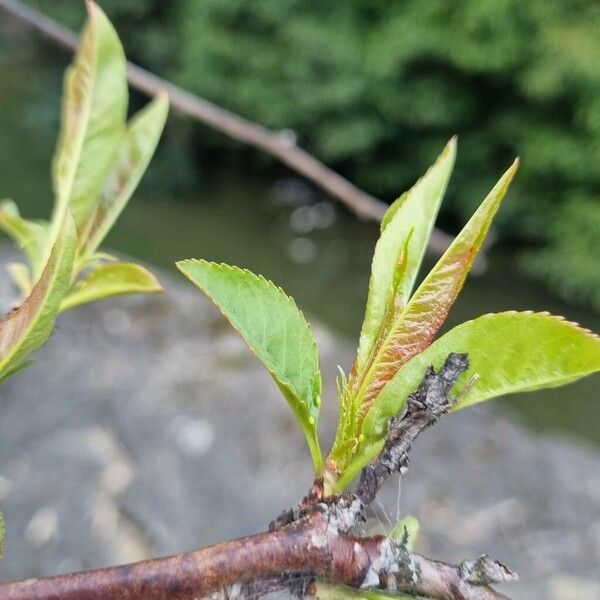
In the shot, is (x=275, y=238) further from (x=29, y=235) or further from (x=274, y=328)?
(x=274, y=328)

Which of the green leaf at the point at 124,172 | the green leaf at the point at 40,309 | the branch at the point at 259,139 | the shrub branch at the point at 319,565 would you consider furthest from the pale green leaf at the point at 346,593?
the branch at the point at 259,139

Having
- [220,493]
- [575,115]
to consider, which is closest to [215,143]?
[575,115]

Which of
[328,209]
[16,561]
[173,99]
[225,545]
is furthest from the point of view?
[328,209]

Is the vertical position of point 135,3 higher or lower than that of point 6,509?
higher

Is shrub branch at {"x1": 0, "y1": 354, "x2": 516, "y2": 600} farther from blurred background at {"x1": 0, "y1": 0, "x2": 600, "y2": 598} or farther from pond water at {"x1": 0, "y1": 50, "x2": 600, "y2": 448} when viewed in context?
pond water at {"x1": 0, "y1": 50, "x2": 600, "y2": 448}

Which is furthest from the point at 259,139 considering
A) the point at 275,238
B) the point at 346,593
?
the point at 275,238

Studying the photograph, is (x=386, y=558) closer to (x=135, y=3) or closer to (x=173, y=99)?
(x=173, y=99)
